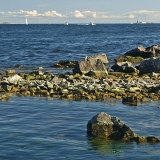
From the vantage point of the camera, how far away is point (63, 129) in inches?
596

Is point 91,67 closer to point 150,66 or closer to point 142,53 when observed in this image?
point 150,66

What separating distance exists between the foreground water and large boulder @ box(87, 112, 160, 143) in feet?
1.24

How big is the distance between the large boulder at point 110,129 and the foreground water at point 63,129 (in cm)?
38

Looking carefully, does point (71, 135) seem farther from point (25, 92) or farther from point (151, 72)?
point (151, 72)

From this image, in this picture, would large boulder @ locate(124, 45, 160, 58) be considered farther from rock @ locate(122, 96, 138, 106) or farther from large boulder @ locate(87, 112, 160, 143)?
large boulder @ locate(87, 112, 160, 143)

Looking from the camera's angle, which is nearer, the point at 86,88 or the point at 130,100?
the point at 130,100

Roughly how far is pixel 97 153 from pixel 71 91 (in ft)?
34.5

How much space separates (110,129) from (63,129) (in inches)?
76.0

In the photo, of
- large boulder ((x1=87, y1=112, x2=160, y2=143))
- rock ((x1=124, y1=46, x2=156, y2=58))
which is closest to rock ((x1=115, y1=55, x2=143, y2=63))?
rock ((x1=124, y1=46, x2=156, y2=58))

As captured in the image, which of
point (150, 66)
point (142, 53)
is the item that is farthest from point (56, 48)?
point (150, 66)

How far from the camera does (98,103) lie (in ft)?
66.6

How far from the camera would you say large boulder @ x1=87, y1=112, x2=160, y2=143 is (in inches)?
541

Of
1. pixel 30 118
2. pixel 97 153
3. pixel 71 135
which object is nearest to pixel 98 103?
pixel 30 118

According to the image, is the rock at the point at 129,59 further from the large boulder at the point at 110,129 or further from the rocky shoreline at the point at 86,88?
the large boulder at the point at 110,129
